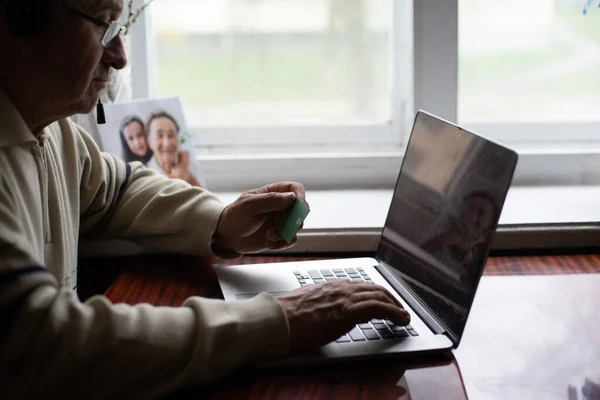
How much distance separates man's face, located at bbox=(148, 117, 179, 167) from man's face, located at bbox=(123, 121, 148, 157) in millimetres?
22

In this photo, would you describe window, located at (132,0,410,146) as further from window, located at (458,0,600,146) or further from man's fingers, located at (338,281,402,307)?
man's fingers, located at (338,281,402,307)

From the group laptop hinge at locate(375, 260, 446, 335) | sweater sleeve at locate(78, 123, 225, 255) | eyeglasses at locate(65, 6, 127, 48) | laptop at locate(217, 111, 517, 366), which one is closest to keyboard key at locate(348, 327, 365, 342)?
laptop at locate(217, 111, 517, 366)

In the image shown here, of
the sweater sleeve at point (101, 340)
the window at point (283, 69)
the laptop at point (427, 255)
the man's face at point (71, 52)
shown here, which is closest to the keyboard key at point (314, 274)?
the laptop at point (427, 255)

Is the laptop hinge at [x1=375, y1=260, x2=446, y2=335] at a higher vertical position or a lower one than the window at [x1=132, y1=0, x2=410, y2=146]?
lower

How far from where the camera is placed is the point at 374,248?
1.49 metres

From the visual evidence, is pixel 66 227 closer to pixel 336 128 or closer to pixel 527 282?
pixel 527 282

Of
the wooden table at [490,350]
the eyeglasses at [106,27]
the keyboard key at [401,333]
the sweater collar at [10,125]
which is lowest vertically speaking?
the wooden table at [490,350]

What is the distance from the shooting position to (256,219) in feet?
4.28

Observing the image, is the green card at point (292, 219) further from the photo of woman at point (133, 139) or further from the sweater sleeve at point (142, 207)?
the photo of woman at point (133, 139)

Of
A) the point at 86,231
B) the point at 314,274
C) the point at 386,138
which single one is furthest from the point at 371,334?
the point at 386,138

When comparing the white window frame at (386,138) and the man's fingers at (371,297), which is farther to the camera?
the white window frame at (386,138)

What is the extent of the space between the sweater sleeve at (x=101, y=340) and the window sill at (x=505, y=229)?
0.57 m

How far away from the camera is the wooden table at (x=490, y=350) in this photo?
90cm

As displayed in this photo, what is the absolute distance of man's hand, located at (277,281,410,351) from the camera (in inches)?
37.3
